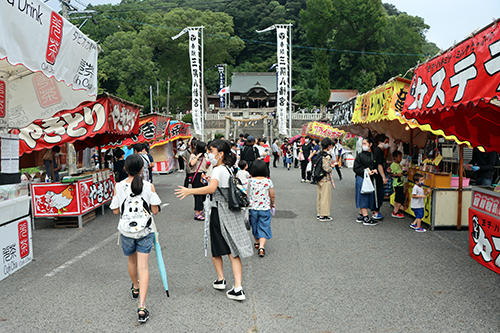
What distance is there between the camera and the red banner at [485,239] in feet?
14.6

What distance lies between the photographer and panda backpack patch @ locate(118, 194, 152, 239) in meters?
3.33

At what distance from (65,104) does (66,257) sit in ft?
8.18

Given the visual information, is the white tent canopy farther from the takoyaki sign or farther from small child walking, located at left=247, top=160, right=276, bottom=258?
small child walking, located at left=247, top=160, right=276, bottom=258

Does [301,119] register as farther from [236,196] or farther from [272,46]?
[236,196]

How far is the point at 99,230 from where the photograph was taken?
6836mm

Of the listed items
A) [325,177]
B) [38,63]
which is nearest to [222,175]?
[38,63]

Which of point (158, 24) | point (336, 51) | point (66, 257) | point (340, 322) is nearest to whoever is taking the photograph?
point (340, 322)

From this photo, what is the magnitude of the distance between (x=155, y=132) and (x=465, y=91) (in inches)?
536

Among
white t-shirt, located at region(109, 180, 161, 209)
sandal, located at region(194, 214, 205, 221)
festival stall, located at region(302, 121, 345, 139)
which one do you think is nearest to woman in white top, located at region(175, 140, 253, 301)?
white t-shirt, located at region(109, 180, 161, 209)

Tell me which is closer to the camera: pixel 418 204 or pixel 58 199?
pixel 418 204

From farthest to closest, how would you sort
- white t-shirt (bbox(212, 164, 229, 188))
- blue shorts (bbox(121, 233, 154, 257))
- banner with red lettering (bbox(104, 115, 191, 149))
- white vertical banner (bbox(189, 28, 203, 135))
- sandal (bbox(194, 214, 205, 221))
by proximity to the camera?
white vertical banner (bbox(189, 28, 203, 135)) < banner with red lettering (bbox(104, 115, 191, 149)) < sandal (bbox(194, 214, 205, 221)) < white t-shirt (bbox(212, 164, 229, 188)) < blue shorts (bbox(121, 233, 154, 257))

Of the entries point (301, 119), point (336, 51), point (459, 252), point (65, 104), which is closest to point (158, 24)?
point (301, 119)

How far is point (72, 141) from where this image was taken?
298 inches

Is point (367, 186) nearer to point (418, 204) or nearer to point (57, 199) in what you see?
point (418, 204)
